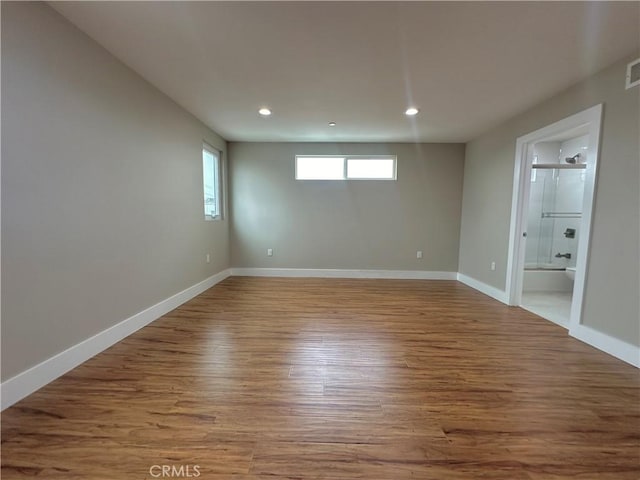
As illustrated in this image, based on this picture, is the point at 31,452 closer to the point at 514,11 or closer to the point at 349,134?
the point at 514,11

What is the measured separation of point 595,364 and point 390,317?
165 centimetres

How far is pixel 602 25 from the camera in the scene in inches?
71.1

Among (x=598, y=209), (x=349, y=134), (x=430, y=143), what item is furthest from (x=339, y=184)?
(x=598, y=209)

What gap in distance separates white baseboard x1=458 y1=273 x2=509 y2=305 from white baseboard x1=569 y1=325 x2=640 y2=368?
42.8 inches

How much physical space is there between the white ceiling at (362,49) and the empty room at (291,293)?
2 cm

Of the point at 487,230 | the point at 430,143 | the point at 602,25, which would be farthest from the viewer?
the point at 430,143

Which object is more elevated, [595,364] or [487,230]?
[487,230]

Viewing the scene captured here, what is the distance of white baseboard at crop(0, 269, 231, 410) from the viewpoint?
1565 mm

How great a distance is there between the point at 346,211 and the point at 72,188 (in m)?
3.85

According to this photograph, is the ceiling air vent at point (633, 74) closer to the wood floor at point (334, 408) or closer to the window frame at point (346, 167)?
the wood floor at point (334, 408)

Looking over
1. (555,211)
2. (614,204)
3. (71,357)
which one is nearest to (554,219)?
(555,211)

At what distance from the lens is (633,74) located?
210 centimetres

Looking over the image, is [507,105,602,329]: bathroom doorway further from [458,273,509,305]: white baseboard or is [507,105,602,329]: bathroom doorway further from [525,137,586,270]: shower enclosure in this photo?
[458,273,509,305]: white baseboard

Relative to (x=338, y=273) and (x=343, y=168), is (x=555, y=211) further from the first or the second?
(x=338, y=273)
